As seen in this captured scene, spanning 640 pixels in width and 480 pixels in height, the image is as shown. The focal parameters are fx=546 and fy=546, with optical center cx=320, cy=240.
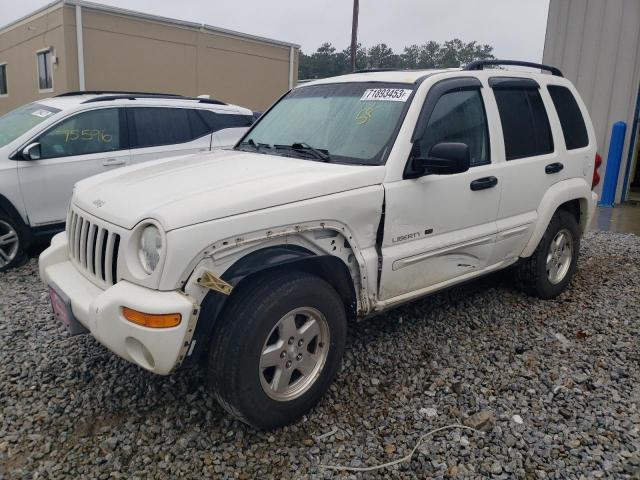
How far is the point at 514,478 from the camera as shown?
2.54 meters

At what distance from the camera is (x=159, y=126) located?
6375 mm

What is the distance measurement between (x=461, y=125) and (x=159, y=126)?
3964 millimetres

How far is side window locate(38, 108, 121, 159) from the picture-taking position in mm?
5617

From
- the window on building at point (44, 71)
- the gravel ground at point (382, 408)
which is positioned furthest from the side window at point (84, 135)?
the window on building at point (44, 71)

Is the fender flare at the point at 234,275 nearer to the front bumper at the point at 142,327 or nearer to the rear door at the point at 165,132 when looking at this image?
the front bumper at the point at 142,327

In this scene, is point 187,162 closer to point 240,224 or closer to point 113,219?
point 113,219

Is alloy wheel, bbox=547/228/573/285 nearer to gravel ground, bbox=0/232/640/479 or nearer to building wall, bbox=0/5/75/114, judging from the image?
gravel ground, bbox=0/232/640/479

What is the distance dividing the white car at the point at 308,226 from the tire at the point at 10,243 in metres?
2.47

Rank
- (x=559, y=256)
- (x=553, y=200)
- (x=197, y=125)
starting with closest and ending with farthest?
(x=553, y=200) → (x=559, y=256) → (x=197, y=125)

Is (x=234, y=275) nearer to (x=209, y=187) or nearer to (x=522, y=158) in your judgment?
(x=209, y=187)

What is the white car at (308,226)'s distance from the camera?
2.47 m

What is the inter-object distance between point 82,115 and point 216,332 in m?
4.22

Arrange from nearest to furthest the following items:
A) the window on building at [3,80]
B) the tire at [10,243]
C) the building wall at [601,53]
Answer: the tire at [10,243] < the building wall at [601,53] < the window on building at [3,80]

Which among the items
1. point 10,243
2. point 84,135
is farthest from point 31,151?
point 10,243
